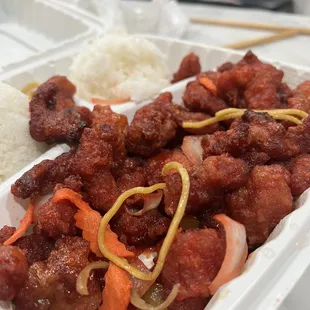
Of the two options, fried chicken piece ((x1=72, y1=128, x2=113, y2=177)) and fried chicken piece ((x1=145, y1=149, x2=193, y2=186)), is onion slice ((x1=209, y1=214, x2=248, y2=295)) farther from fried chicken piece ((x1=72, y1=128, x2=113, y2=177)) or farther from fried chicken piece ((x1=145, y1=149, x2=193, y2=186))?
fried chicken piece ((x1=72, y1=128, x2=113, y2=177))

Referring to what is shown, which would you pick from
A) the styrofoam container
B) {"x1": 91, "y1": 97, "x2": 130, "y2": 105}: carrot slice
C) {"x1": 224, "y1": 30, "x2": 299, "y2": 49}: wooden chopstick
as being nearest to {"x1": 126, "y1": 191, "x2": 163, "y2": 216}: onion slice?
{"x1": 91, "y1": 97, "x2": 130, "y2": 105}: carrot slice

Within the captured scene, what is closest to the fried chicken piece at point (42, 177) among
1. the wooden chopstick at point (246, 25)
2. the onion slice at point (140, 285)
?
the onion slice at point (140, 285)

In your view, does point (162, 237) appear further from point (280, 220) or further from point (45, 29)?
point (45, 29)

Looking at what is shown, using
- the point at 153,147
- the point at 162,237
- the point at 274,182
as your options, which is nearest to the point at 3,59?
the point at 153,147

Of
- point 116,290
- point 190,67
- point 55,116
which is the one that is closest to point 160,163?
point 55,116

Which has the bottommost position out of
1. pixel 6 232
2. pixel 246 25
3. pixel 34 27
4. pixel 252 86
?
pixel 34 27

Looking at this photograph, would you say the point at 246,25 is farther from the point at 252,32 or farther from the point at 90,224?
the point at 90,224
